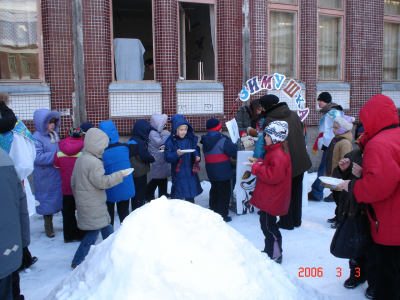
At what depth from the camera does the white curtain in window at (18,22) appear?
7113 millimetres

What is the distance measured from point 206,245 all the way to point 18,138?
2.74m

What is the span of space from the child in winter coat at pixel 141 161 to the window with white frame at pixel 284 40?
4888mm

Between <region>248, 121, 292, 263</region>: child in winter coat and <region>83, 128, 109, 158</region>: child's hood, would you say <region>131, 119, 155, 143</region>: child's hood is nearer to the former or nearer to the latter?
<region>83, 128, 109, 158</region>: child's hood

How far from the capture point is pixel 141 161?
5289 mm

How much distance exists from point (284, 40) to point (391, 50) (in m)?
3.93

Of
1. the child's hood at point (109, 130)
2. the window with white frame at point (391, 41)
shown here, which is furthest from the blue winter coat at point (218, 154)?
the window with white frame at point (391, 41)

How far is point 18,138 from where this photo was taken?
385 centimetres

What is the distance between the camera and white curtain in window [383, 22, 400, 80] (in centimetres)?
1035

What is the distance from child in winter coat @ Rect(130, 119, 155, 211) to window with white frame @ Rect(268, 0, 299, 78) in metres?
4.89

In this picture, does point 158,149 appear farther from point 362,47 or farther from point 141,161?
point 362,47

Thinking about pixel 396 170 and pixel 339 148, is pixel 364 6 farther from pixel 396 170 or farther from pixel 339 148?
pixel 396 170

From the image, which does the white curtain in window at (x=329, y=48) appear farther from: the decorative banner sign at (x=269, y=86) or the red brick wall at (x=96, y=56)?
the red brick wall at (x=96, y=56)

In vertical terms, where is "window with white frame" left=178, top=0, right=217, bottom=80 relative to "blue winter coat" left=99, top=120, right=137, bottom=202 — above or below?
above
